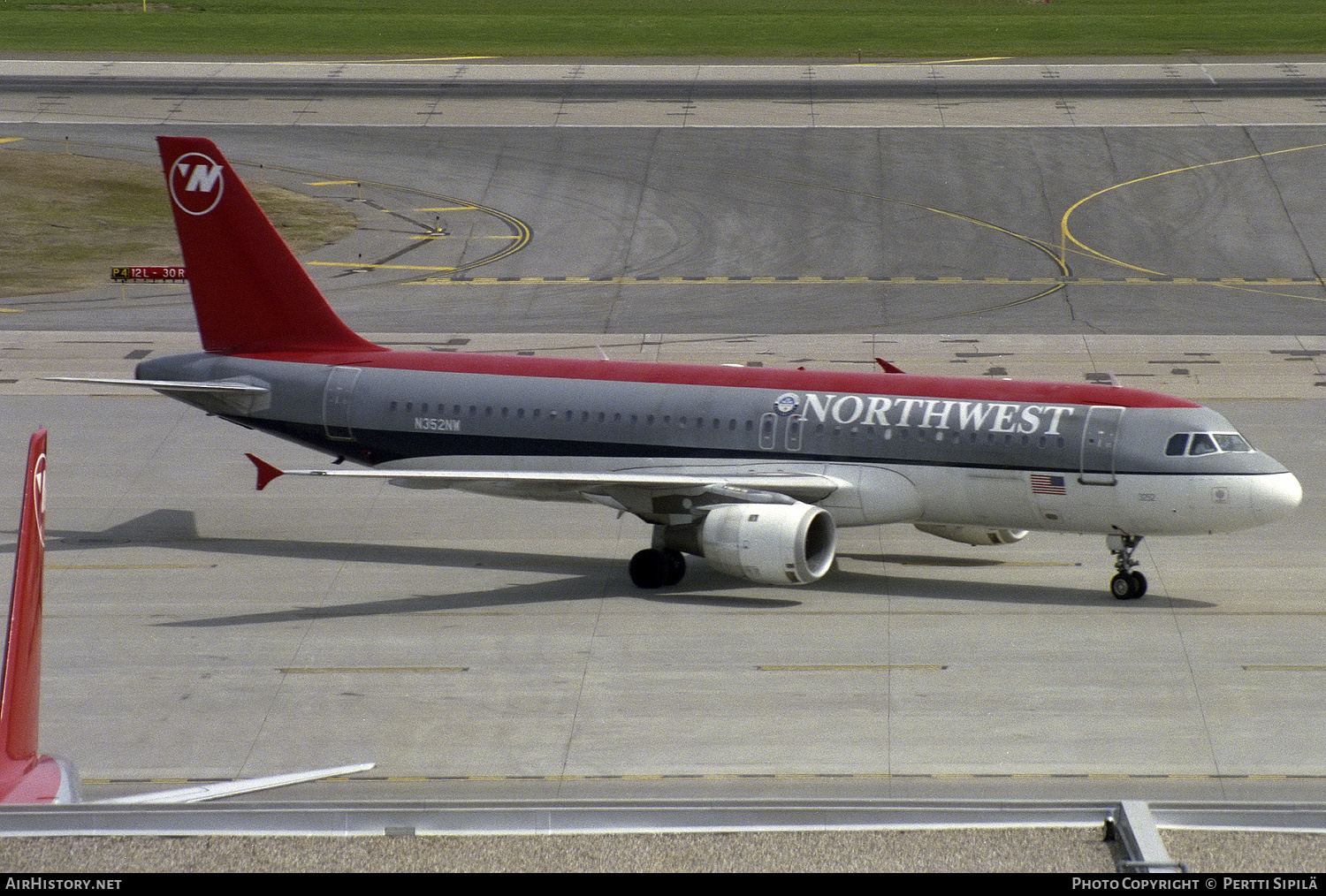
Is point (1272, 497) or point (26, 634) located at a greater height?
point (1272, 497)

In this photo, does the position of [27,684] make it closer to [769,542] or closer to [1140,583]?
[769,542]

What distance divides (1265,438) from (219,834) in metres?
35.1

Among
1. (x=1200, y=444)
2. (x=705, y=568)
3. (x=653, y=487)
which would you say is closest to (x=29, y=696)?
(x=653, y=487)

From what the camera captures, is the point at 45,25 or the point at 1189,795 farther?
the point at 45,25

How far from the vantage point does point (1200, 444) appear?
31.0m

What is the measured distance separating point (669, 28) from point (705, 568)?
8021cm

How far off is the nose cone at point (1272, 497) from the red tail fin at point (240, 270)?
1969cm

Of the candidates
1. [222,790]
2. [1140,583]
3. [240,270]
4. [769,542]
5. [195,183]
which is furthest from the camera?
[240,270]

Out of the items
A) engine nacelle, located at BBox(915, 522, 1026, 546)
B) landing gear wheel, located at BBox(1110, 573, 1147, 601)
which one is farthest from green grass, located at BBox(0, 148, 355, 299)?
landing gear wheel, located at BBox(1110, 573, 1147, 601)

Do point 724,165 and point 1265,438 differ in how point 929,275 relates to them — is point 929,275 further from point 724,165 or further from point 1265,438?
point 1265,438

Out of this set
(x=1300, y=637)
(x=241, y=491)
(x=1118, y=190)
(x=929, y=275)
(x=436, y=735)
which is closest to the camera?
(x=436, y=735)

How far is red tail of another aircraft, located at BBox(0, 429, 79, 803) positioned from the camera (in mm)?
15656

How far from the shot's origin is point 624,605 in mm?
31766

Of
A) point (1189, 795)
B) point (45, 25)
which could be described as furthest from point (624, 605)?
point (45, 25)
